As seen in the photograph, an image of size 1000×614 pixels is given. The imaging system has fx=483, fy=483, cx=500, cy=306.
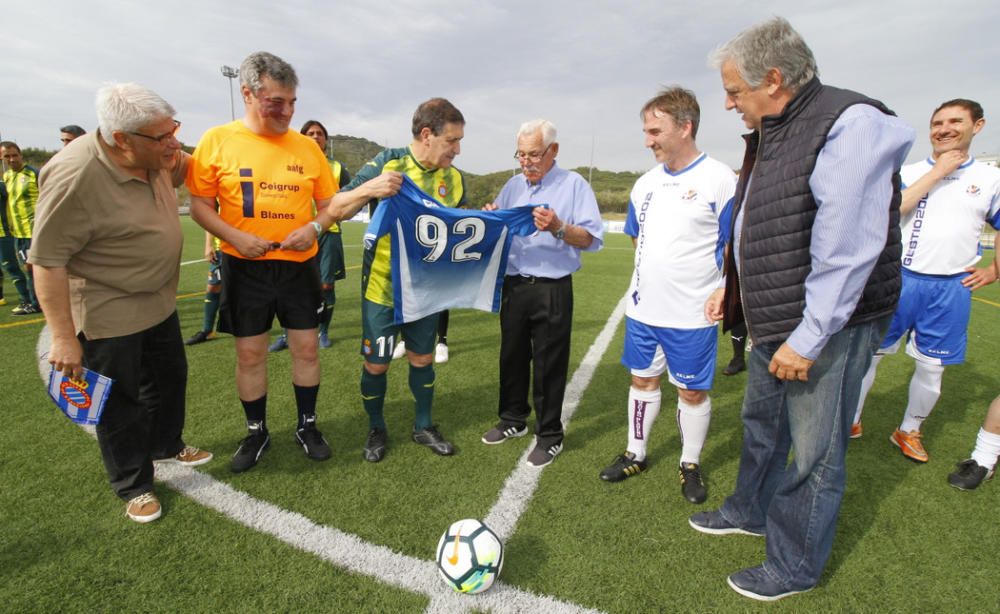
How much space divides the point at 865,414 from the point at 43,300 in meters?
6.08

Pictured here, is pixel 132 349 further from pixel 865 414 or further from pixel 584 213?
pixel 865 414

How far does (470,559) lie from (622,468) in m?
1.41

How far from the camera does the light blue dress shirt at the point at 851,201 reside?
5.48 ft

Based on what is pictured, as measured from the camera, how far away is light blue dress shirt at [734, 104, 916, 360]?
1.67m

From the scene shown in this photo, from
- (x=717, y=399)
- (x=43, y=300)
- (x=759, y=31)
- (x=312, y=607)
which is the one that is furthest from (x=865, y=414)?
(x=43, y=300)

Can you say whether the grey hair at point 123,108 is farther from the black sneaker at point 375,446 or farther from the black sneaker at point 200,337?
the black sneaker at point 200,337

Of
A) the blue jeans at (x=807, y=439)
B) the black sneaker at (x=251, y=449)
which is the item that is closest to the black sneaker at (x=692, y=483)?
the blue jeans at (x=807, y=439)

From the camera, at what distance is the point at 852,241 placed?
1.71 meters

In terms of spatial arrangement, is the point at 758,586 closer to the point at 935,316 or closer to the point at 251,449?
the point at 935,316

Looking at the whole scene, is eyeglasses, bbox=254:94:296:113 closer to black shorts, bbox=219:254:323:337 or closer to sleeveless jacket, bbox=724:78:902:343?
black shorts, bbox=219:254:323:337

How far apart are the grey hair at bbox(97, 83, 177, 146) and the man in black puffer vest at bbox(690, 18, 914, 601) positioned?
8.66 ft

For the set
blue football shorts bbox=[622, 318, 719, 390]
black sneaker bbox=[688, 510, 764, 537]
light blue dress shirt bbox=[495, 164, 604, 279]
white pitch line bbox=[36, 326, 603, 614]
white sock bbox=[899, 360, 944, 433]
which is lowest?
white pitch line bbox=[36, 326, 603, 614]

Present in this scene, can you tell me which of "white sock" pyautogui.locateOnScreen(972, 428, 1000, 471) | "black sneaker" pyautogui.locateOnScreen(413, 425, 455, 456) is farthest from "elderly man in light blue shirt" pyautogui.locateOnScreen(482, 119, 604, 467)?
"white sock" pyautogui.locateOnScreen(972, 428, 1000, 471)

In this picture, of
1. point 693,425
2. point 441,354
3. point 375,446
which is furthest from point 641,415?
point 441,354
